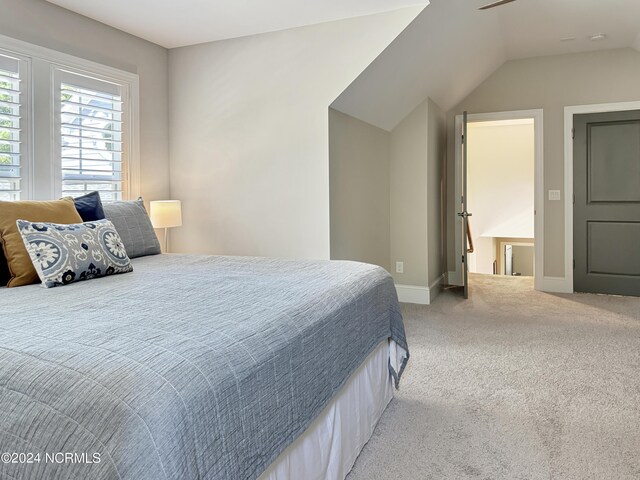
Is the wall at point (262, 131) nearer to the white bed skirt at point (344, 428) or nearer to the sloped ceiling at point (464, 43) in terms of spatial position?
the sloped ceiling at point (464, 43)

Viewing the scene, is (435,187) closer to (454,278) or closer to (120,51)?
(454,278)

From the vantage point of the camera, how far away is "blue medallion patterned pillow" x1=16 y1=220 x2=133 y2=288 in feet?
6.30

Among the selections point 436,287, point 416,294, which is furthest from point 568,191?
point 416,294

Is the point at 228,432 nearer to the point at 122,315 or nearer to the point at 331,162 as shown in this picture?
the point at 122,315

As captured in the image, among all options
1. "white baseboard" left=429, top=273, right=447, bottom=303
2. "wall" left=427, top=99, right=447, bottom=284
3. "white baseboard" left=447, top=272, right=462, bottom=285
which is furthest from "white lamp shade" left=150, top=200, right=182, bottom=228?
"white baseboard" left=447, top=272, right=462, bottom=285

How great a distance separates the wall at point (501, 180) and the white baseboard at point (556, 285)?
2.73 metres

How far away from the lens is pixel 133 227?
276cm

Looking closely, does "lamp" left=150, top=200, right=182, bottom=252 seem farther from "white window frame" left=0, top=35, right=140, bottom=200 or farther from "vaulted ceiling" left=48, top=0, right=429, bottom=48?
"vaulted ceiling" left=48, top=0, right=429, bottom=48

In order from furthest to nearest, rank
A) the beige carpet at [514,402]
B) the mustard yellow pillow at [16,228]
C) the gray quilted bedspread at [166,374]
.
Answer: the mustard yellow pillow at [16,228], the beige carpet at [514,402], the gray quilted bedspread at [166,374]

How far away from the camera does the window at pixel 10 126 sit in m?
2.76

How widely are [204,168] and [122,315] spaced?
2.84 meters

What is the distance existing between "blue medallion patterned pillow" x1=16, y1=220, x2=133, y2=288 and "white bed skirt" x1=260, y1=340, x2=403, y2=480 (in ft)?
4.04

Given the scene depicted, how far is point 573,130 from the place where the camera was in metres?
5.07

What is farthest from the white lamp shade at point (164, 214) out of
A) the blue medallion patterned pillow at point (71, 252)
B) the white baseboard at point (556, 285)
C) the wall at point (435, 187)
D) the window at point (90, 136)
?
the white baseboard at point (556, 285)
